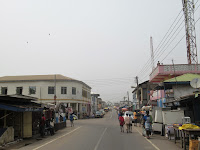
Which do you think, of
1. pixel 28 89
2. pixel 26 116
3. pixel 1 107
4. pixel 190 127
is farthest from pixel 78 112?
pixel 190 127

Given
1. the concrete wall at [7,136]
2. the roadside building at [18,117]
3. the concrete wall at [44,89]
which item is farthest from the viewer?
the concrete wall at [44,89]

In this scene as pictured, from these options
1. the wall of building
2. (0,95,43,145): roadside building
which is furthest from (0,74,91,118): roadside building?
(0,95,43,145): roadside building

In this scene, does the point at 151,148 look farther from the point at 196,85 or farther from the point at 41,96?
the point at 41,96

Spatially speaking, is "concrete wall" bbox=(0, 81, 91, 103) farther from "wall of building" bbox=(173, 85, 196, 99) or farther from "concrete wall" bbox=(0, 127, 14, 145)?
"concrete wall" bbox=(0, 127, 14, 145)

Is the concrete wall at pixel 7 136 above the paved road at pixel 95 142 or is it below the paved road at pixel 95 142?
above

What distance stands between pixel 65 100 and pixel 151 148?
37394 mm

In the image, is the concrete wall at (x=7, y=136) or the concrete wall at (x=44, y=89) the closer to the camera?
the concrete wall at (x=7, y=136)

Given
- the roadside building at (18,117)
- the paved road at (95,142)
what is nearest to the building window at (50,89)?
the roadside building at (18,117)

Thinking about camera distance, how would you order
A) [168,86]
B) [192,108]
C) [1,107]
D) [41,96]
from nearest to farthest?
[1,107] < [192,108] < [168,86] < [41,96]

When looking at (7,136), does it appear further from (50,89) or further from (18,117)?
(50,89)

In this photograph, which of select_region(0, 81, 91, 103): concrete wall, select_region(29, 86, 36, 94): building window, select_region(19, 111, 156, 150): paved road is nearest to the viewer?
select_region(19, 111, 156, 150): paved road

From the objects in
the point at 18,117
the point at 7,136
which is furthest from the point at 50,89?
the point at 7,136

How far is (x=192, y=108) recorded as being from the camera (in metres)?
16.0

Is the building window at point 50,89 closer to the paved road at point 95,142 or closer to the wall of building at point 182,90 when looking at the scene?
the paved road at point 95,142
